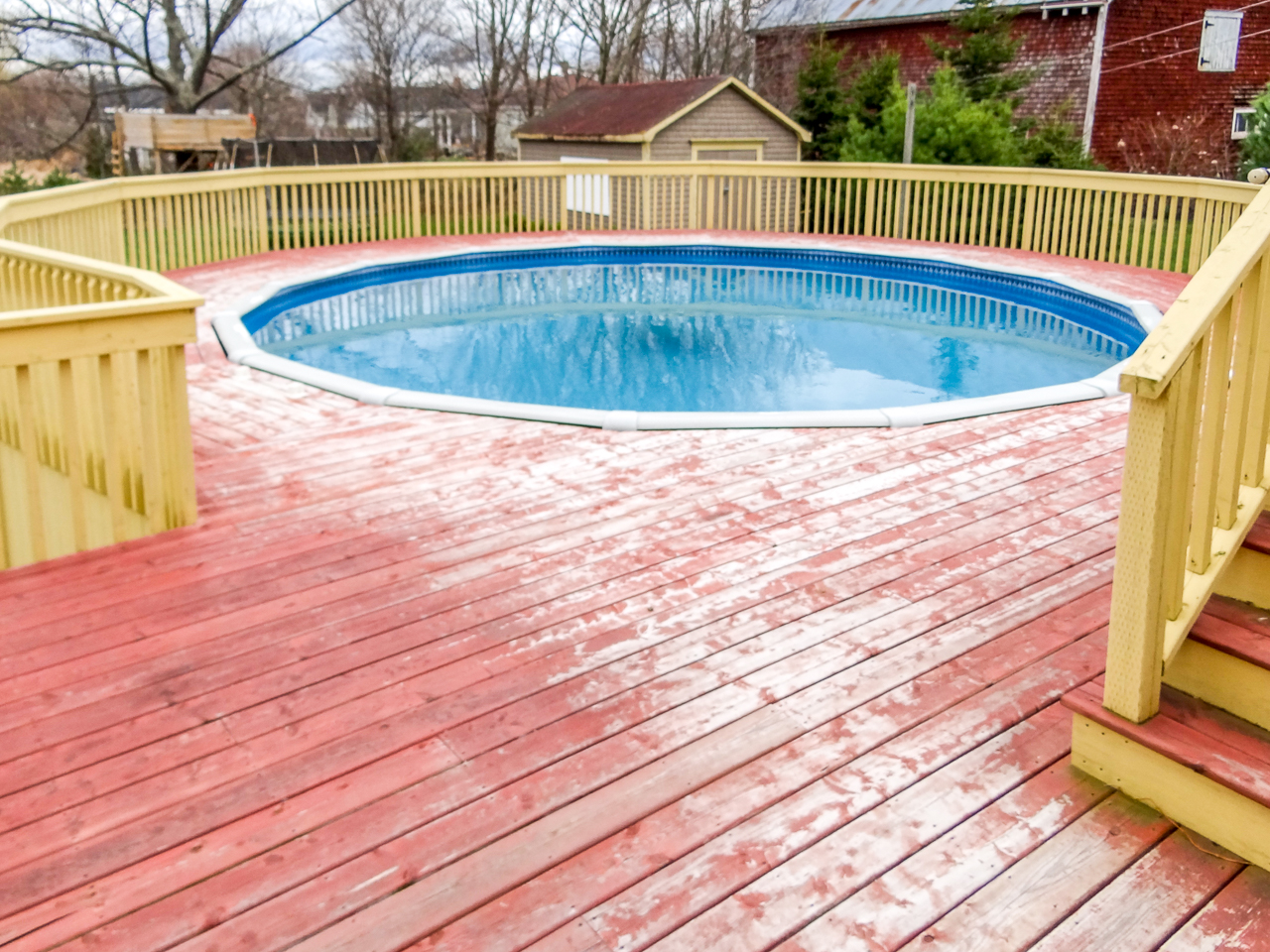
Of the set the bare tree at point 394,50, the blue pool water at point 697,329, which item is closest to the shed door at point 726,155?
the blue pool water at point 697,329

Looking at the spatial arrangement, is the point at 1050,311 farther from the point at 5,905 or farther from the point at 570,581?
the point at 5,905

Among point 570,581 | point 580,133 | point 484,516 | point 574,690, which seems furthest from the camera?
point 580,133

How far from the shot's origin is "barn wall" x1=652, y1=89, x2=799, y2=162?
53.5ft

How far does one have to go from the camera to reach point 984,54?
1684 cm

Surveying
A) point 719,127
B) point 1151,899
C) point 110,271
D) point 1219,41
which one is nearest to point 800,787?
point 1151,899

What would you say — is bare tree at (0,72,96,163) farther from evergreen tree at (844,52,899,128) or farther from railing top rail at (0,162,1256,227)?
evergreen tree at (844,52,899,128)

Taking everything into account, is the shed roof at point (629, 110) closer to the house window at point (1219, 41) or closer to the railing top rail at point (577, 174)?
the railing top rail at point (577, 174)

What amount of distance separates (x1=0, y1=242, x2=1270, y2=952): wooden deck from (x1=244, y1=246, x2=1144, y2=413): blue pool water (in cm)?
374

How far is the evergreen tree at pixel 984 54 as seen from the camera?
16.8 m

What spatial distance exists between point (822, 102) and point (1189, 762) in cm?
1661

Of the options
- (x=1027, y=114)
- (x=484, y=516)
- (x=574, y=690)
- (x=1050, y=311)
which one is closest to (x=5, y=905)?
(x=574, y=690)

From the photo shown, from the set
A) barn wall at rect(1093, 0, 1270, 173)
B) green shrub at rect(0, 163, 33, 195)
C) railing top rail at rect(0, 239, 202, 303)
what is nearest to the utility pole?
barn wall at rect(1093, 0, 1270, 173)

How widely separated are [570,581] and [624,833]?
48.6 inches

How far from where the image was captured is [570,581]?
Result: 11.0 ft
